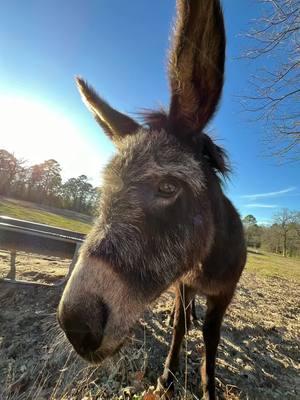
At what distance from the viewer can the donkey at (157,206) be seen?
1524 millimetres

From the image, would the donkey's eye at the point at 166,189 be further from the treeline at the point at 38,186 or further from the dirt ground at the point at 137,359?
the treeline at the point at 38,186

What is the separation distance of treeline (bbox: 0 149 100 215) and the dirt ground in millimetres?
49342

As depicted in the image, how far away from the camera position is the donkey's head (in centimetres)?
152

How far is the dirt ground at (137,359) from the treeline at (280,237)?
69125mm

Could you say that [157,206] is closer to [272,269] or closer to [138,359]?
[138,359]

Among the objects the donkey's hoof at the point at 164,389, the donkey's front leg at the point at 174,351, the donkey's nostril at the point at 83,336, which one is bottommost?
the donkey's hoof at the point at 164,389

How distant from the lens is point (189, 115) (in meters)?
2.30

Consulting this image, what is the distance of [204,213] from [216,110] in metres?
0.85

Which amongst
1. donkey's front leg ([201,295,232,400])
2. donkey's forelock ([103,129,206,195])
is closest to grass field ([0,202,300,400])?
donkey's front leg ([201,295,232,400])

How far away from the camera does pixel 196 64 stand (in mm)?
2092

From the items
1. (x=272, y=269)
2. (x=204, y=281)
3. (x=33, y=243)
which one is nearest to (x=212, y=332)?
(x=204, y=281)

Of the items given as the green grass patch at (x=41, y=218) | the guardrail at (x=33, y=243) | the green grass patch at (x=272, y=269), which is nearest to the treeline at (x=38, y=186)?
the green grass patch at (x=41, y=218)

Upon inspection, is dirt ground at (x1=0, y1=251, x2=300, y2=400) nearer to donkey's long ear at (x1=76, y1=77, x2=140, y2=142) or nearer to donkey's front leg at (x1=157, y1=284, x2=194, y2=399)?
donkey's front leg at (x1=157, y1=284, x2=194, y2=399)

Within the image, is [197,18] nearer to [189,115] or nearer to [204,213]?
[189,115]
